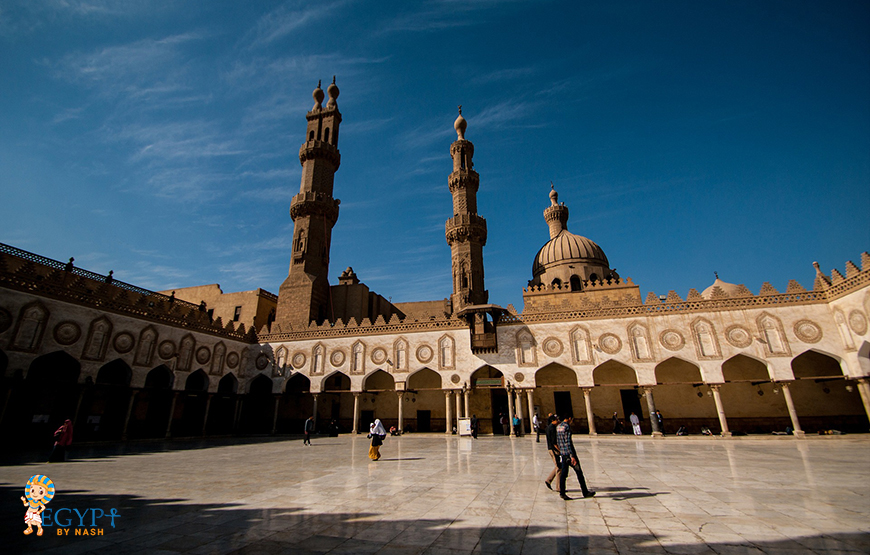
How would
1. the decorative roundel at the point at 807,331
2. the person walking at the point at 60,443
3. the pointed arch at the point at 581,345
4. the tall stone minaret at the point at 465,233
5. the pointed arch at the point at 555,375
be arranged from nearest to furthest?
the person walking at the point at 60,443, the decorative roundel at the point at 807,331, the pointed arch at the point at 581,345, the pointed arch at the point at 555,375, the tall stone minaret at the point at 465,233

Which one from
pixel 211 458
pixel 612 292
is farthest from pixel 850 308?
pixel 211 458

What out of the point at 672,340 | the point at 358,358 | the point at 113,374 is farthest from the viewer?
the point at 358,358

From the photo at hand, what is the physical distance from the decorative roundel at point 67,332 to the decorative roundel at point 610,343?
25.1m

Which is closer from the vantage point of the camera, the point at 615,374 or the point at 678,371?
the point at 678,371

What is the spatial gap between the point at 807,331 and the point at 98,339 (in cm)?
3343

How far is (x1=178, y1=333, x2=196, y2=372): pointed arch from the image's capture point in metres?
22.1

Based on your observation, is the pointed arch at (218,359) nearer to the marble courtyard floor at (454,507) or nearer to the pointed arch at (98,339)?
the pointed arch at (98,339)

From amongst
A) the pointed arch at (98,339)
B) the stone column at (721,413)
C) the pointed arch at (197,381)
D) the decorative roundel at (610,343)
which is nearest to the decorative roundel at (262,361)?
the pointed arch at (197,381)

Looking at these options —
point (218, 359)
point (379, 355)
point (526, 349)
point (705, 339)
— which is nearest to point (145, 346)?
point (218, 359)

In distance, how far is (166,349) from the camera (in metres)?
21.5

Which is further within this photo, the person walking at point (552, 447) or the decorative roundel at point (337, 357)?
the decorative roundel at point (337, 357)

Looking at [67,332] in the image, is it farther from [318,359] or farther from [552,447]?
[552,447]

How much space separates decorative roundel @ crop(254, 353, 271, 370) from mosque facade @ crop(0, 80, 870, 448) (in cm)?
9

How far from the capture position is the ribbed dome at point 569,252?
30.3 m
